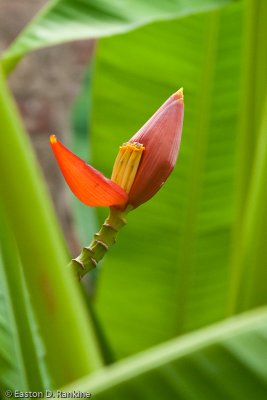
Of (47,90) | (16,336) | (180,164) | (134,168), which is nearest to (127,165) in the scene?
(134,168)

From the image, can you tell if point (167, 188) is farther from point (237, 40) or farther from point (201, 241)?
point (237, 40)

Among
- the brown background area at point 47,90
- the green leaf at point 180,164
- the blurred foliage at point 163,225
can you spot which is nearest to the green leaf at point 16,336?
the blurred foliage at point 163,225

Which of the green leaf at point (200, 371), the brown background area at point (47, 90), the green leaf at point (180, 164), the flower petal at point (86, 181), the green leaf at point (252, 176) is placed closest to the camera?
the green leaf at point (200, 371)

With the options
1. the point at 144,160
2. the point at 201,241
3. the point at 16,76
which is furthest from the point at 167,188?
the point at 16,76

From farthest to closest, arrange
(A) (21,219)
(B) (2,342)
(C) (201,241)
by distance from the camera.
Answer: (C) (201,241)
(B) (2,342)
(A) (21,219)

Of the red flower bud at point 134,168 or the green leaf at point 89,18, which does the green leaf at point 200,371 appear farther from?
the green leaf at point 89,18
